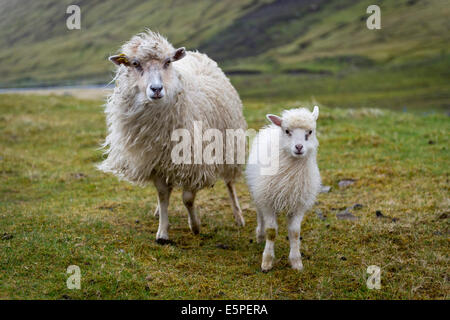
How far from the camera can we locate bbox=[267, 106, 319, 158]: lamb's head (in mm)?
6605

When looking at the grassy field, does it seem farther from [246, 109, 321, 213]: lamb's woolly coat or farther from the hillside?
the hillside

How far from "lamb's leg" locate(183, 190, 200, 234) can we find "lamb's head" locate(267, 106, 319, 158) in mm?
2185

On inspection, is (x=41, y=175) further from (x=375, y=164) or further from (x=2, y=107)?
(x=2, y=107)

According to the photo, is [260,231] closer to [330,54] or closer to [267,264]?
[267,264]

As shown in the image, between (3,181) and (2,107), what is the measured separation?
11436 mm

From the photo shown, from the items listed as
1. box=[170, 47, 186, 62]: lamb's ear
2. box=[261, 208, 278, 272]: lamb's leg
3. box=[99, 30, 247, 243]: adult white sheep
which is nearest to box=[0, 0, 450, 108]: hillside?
box=[99, 30, 247, 243]: adult white sheep

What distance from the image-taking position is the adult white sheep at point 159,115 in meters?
7.29

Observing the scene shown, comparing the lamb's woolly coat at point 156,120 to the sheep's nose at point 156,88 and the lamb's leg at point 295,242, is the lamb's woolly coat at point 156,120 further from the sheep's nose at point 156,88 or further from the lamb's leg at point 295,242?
the lamb's leg at point 295,242

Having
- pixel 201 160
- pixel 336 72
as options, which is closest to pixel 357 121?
pixel 201 160

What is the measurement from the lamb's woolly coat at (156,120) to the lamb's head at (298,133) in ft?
6.15

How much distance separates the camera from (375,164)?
12.2m

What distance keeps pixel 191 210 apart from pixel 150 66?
283 cm

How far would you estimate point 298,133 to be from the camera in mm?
6648
